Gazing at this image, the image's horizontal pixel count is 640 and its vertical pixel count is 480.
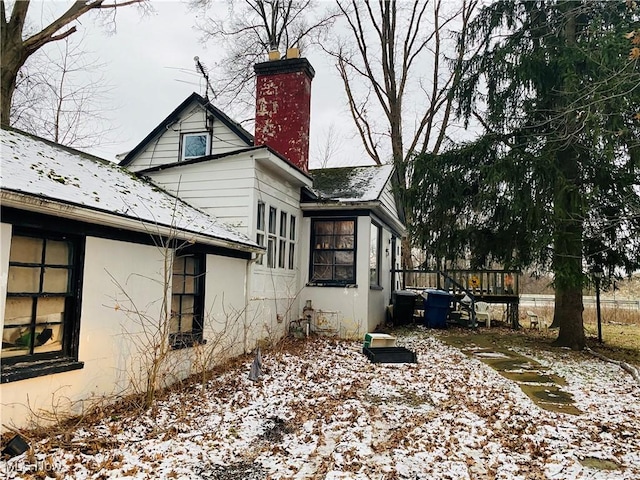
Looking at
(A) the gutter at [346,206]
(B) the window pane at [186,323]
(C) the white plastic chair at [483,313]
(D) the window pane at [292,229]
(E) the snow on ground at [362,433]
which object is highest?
(A) the gutter at [346,206]

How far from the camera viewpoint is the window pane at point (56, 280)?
454 cm

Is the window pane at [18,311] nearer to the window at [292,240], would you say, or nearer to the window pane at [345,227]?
the window at [292,240]

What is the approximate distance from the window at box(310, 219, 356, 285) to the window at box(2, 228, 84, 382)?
643 cm

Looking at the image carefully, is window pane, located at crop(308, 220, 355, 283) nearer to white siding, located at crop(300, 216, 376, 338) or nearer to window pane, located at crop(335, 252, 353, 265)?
window pane, located at crop(335, 252, 353, 265)

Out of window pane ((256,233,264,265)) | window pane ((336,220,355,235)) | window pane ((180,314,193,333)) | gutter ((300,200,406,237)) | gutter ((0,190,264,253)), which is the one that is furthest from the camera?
window pane ((336,220,355,235))

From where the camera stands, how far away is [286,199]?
32.8 feet

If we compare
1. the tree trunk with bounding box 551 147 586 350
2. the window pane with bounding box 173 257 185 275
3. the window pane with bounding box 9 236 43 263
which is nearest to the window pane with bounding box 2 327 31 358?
the window pane with bounding box 9 236 43 263

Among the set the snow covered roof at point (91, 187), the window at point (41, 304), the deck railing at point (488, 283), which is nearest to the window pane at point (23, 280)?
the window at point (41, 304)

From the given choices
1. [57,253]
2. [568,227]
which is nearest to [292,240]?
[568,227]

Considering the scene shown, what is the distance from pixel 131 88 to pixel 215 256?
543 inches

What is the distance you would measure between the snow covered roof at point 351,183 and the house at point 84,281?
422 centimetres

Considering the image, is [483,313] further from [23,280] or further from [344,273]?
[23,280]

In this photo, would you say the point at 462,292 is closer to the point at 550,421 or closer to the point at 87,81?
the point at 550,421

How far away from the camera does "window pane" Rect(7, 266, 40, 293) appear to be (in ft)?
13.8
